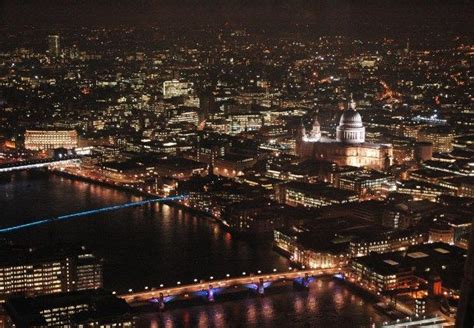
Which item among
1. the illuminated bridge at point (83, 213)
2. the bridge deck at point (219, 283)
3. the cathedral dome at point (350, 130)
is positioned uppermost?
the cathedral dome at point (350, 130)

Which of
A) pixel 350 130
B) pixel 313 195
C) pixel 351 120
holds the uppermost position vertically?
pixel 351 120

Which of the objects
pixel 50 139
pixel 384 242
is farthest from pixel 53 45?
pixel 384 242

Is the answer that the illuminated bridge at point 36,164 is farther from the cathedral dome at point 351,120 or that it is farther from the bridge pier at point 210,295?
the bridge pier at point 210,295

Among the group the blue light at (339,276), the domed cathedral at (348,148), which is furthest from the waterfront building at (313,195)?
the blue light at (339,276)

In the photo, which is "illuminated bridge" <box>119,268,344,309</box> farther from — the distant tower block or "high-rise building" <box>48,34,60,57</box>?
"high-rise building" <box>48,34,60,57</box>

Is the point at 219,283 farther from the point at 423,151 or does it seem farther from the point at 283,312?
the point at 423,151

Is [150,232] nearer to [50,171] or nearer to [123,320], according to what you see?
[123,320]

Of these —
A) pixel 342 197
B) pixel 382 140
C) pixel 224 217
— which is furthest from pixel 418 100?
pixel 224 217
